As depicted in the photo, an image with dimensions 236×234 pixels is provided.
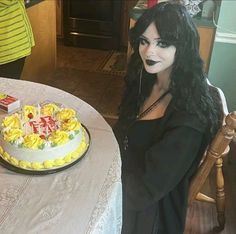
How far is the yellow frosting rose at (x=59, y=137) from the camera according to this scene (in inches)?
39.3

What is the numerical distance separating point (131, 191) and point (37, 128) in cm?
35

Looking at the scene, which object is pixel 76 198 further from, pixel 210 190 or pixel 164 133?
pixel 210 190

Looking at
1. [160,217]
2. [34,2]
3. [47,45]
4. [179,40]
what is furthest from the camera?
[47,45]

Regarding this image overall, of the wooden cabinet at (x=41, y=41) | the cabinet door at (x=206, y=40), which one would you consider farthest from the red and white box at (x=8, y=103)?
the wooden cabinet at (x=41, y=41)

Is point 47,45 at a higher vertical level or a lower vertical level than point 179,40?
lower

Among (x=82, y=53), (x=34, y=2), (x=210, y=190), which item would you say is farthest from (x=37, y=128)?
(x=82, y=53)

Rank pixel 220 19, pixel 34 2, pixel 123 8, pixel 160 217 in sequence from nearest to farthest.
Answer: pixel 160 217
pixel 220 19
pixel 34 2
pixel 123 8

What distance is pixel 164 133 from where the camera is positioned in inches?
43.3

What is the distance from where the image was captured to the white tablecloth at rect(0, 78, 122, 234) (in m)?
0.86

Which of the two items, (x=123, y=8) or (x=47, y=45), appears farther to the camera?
(x=123, y=8)

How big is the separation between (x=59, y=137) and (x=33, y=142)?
74mm

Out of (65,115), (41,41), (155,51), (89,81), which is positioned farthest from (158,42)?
(89,81)

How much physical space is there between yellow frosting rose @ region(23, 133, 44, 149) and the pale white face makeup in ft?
1.34

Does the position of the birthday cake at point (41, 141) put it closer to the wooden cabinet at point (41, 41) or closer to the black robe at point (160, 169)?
the black robe at point (160, 169)
